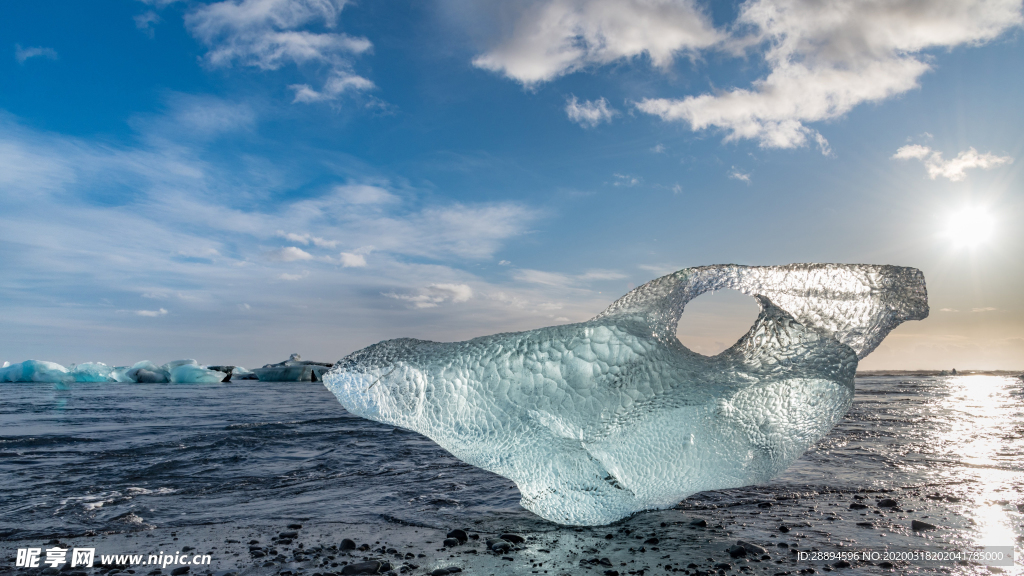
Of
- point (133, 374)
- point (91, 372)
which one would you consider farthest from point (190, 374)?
point (91, 372)

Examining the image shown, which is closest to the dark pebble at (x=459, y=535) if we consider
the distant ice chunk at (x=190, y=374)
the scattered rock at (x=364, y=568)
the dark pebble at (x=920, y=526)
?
the scattered rock at (x=364, y=568)

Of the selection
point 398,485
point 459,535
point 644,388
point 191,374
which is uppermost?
point 644,388

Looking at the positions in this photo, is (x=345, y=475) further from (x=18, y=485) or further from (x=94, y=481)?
(x=18, y=485)

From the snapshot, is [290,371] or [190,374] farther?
[290,371]

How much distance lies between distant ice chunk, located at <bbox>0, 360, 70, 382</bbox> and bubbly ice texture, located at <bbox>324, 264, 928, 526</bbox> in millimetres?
35165

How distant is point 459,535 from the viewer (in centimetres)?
401

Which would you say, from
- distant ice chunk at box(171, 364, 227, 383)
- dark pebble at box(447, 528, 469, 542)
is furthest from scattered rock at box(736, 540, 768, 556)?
distant ice chunk at box(171, 364, 227, 383)

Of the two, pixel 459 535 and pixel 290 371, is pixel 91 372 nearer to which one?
pixel 290 371

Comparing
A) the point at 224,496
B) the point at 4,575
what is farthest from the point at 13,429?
the point at 4,575

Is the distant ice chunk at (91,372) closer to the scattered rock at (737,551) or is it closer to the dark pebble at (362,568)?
the dark pebble at (362,568)

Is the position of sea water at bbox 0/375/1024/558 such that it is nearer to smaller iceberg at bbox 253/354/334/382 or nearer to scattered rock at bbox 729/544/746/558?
scattered rock at bbox 729/544/746/558

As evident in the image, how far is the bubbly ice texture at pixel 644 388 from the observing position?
392 cm

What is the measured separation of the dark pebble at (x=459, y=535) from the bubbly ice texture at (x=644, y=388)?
544mm

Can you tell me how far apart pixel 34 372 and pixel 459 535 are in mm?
36909
